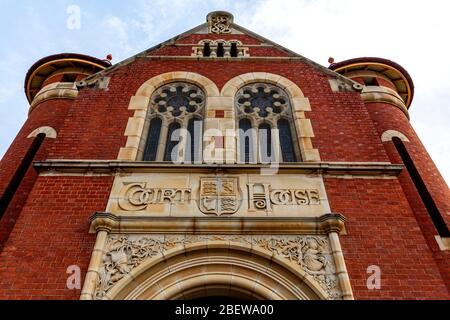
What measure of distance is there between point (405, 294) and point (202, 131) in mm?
4988

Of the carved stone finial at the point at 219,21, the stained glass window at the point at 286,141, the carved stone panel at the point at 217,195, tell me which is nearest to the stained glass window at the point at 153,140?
the carved stone panel at the point at 217,195

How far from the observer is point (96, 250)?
5.83 m

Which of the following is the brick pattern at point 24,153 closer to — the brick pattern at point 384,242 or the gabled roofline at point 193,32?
the gabled roofline at point 193,32

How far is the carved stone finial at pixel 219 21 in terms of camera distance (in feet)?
40.0

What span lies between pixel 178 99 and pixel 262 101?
6.74ft

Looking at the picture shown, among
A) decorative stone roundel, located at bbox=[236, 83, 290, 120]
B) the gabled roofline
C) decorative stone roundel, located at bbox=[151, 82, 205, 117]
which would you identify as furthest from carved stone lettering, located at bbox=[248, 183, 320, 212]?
the gabled roofline

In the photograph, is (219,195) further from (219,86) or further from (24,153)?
(24,153)

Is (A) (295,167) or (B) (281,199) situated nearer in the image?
(B) (281,199)

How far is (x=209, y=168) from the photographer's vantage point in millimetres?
7109

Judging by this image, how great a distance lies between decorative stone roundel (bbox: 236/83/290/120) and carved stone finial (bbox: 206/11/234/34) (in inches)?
136

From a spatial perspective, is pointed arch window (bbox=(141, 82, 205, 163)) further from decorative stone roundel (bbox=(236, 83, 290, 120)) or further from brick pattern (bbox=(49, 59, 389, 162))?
decorative stone roundel (bbox=(236, 83, 290, 120))

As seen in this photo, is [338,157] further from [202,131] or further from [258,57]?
[258,57]

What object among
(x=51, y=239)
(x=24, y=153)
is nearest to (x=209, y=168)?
(x=51, y=239)
